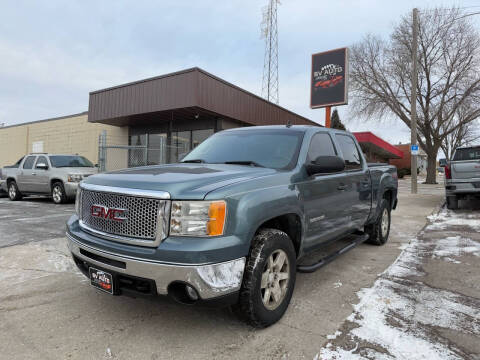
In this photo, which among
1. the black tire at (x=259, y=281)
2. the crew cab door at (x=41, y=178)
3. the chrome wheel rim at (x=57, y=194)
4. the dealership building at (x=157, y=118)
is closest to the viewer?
the black tire at (x=259, y=281)

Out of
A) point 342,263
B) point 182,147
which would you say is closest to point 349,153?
point 342,263

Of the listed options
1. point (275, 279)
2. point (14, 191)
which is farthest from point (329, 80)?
point (275, 279)

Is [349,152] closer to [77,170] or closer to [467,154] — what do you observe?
[467,154]

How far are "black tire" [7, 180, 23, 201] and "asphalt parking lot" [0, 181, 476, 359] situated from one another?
29.2ft

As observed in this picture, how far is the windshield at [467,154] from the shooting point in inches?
366

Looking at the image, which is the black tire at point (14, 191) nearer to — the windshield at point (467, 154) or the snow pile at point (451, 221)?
the snow pile at point (451, 221)

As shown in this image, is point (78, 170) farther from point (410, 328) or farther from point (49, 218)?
point (410, 328)

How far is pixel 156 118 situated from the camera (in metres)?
14.7

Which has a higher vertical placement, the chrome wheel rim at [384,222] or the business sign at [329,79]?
the business sign at [329,79]

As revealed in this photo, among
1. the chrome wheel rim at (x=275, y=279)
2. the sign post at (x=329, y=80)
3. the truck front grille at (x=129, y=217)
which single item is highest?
the sign post at (x=329, y=80)

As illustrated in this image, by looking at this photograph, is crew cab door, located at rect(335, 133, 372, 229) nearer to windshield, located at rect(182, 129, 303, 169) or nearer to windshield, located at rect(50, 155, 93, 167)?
windshield, located at rect(182, 129, 303, 169)

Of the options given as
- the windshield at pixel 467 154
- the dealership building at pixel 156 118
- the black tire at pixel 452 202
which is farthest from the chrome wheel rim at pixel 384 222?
the dealership building at pixel 156 118

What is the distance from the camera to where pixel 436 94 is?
23.9 m

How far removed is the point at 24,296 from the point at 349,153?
4.10 metres
